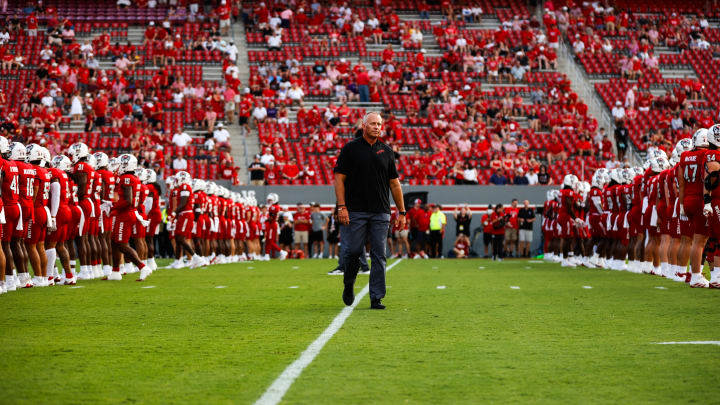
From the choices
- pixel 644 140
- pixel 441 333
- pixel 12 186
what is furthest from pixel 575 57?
pixel 441 333

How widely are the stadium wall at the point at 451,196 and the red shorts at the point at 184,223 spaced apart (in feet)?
35.6

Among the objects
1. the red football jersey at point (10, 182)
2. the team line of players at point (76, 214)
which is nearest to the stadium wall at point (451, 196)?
the team line of players at point (76, 214)

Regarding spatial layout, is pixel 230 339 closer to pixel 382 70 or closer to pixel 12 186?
pixel 12 186

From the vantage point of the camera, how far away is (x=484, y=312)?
9391 millimetres

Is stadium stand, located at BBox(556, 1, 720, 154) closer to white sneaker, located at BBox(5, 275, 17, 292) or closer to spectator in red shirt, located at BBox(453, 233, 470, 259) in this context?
spectator in red shirt, located at BBox(453, 233, 470, 259)

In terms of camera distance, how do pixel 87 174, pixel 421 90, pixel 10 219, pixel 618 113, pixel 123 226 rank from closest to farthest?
pixel 10 219
pixel 87 174
pixel 123 226
pixel 618 113
pixel 421 90

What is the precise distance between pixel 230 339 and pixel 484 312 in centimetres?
312

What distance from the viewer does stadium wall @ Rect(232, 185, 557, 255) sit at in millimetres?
31031

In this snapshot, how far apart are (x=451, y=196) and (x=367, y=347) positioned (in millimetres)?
24835

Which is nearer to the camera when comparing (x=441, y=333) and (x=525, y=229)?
(x=441, y=333)

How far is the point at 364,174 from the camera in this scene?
9461 mm

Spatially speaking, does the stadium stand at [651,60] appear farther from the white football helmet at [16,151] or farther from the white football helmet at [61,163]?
the white football helmet at [16,151]

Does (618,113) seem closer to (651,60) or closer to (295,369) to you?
(651,60)

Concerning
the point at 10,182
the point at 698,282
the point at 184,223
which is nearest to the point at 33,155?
the point at 10,182
